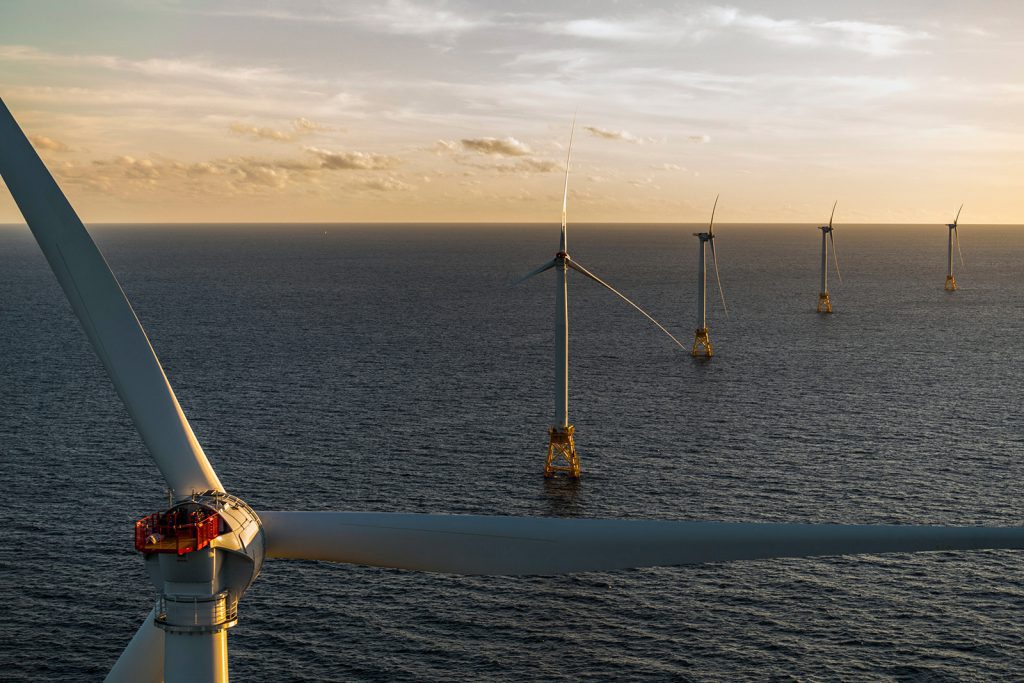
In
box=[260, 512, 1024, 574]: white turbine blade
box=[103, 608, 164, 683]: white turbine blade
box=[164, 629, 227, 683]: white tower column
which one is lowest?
box=[103, 608, 164, 683]: white turbine blade

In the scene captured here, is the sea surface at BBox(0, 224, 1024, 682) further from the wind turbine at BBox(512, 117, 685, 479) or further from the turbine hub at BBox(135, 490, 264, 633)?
the turbine hub at BBox(135, 490, 264, 633)

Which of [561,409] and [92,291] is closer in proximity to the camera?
[92,291]

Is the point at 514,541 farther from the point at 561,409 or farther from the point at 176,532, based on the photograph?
the point at 561,409

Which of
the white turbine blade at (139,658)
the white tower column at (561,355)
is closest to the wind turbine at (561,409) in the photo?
the white tower column at (561,355)

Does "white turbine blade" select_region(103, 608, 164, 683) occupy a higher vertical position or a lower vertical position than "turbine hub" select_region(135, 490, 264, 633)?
lower

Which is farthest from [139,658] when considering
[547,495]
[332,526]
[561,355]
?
[561,355]

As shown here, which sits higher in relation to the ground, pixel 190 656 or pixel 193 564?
pixel 193 564

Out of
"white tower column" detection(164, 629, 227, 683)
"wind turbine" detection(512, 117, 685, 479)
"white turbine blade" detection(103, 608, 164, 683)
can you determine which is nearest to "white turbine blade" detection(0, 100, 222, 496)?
"white tower column" detection(164, 629, 227, 683)
